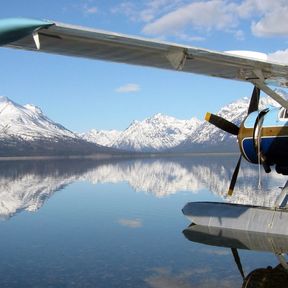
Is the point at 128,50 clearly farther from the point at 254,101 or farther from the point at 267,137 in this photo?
the point at 254,101

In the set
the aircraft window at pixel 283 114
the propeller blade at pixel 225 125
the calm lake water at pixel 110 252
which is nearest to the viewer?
the calm lake water at pixel 110 252

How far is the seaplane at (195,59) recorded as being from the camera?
27.9 ft

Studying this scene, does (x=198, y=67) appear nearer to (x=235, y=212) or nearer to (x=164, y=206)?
(x=235, y=212)

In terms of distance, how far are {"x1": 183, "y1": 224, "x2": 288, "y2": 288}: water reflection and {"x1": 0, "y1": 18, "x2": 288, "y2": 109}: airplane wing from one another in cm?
364

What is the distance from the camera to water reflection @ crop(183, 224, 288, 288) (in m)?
8.46

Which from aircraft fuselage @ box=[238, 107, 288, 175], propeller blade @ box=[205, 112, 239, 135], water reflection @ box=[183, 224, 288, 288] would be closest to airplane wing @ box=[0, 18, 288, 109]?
aircraft fuselage @ box=[238, 107, 288, 175]

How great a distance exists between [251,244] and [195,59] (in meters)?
5.02

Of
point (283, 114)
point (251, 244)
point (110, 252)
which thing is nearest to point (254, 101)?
point (283, 114)

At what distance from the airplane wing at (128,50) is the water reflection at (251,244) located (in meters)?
3.64

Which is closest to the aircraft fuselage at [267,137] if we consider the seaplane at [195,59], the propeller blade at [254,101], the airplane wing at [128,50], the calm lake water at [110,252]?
the seaplane at [195,59]

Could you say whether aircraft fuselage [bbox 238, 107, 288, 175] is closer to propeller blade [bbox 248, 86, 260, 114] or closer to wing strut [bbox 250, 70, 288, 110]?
propeller blade [bbox 248, 86, 260, 114]

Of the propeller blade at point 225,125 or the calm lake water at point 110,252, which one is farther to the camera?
the propeller blade at point 225,125

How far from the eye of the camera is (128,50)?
34.6 feet

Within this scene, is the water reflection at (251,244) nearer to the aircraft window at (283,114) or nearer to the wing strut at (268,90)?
the aircraft window at (283,114)
